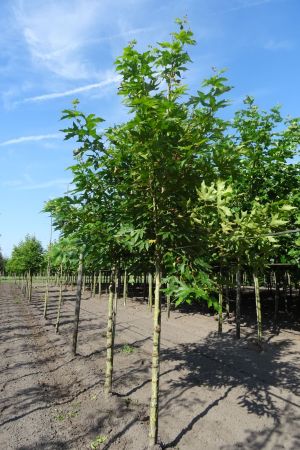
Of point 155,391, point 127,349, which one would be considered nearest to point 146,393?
point 155,391

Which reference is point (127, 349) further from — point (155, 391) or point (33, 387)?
point (155, 391)

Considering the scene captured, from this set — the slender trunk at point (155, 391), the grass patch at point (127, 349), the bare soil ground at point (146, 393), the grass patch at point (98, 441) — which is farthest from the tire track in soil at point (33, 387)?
the grass patch at point (127, 349)

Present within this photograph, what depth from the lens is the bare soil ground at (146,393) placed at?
19.5 feet

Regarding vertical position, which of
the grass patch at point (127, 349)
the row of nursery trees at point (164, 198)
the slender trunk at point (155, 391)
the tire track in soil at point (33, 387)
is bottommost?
the tire track in soil at point (33, 387)

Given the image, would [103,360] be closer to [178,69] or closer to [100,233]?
[100,233]

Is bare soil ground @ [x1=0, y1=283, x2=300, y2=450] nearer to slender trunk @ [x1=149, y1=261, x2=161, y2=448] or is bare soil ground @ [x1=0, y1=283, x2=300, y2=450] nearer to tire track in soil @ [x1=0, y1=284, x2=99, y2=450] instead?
tire track in soil @ [x1=0, y1=284, x2=99, y2=450]

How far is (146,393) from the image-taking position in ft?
25.8

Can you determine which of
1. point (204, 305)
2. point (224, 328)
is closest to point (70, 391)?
point (224, 328)

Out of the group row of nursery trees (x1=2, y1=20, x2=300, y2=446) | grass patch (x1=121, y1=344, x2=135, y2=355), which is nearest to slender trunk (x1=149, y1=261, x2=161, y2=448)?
row of nursery trees (x1=2, y1=20, x2=300, y2=446)

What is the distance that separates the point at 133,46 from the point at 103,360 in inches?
341

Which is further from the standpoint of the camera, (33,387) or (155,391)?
(33,387)

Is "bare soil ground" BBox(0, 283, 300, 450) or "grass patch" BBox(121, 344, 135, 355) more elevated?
"grass patch" BBox(121, 344, 135, 355)

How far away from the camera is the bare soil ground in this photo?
594 cm

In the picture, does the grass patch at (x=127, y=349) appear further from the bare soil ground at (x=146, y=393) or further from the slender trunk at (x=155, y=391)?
the slender trunk at (x=155, y=391)
